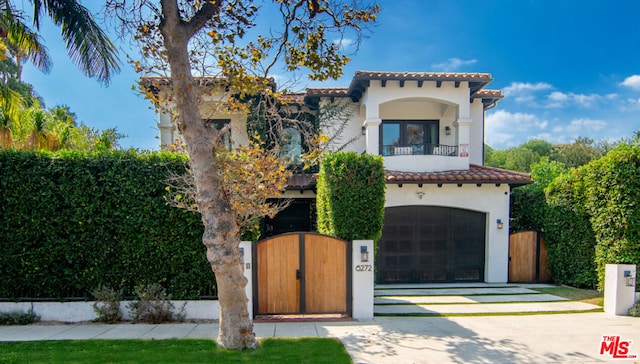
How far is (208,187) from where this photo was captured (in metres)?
5.41

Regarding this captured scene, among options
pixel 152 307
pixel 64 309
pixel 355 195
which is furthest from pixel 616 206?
pixel 64 309

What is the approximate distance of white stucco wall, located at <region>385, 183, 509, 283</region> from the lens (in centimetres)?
1206

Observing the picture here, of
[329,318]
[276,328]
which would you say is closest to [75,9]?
[276,328]

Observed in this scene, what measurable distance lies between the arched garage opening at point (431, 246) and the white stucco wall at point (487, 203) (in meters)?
0.25

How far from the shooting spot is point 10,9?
845cm

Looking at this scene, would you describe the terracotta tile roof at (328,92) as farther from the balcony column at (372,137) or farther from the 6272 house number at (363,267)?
the 6272 house number at (363,267)

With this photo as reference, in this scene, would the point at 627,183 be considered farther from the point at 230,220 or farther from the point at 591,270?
the point at 230,220

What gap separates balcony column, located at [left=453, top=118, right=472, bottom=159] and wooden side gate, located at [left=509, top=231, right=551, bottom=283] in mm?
3638

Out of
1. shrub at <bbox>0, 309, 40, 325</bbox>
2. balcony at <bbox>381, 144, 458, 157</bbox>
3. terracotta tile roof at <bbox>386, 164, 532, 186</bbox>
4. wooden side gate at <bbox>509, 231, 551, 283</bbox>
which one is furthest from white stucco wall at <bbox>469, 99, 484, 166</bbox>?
shrub at <bbox>0, 309, 40, 325</bbox>

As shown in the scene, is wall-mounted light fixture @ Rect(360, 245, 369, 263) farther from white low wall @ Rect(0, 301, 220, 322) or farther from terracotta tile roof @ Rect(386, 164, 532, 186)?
terracotta tile roof @ Rect(386, 164, 532, 186)

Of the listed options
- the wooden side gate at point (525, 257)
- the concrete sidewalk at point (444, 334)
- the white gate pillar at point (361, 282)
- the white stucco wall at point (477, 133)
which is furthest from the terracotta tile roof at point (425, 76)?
the concrete sidewalk at point (444, 334)

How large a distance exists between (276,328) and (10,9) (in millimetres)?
10577

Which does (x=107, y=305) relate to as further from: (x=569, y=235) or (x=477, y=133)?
(x=477, y=133)

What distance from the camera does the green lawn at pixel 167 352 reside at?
5.32 meters
